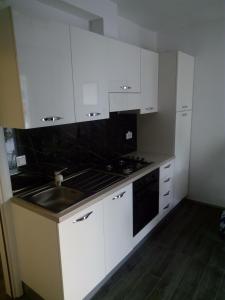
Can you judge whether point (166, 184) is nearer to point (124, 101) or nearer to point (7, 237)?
point (124, 101)

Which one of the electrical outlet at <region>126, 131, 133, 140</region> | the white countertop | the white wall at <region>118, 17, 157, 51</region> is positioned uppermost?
the white wall at <region>118, 17, 157, 51</region>

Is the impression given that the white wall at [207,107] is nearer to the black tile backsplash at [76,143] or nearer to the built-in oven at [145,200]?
the black tile backsplash at [76,143]

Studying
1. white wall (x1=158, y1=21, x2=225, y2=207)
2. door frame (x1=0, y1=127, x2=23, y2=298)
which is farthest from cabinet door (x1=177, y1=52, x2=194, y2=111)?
door frame (x1=0, y1=127, x2=23, y2=298)

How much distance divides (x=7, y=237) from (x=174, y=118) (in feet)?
7.10

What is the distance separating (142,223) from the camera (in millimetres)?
2373

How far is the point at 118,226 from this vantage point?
198 cm

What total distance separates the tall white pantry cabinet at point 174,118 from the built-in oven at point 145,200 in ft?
1.82

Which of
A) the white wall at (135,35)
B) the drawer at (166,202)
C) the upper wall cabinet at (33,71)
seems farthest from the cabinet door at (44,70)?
the drawer at (166,202)

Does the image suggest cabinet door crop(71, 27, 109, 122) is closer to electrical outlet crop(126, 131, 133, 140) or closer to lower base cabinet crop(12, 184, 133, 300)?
lower base cabinet crop(12, 184, 133, 300)

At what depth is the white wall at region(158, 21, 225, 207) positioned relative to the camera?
2.86m

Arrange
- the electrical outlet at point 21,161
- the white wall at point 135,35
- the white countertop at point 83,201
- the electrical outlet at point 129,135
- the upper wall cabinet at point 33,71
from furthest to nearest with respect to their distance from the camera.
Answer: the electrical outlet at point 129,135 < the white wall at point 135,35 < the electrical outlet at point 21,161 < the white countertop at point 83,201 < the upper wall cabinet at point 33,71

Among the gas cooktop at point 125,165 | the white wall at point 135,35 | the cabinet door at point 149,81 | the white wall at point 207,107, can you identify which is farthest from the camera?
the white wall at point 207,107

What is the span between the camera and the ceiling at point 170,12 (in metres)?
2.24

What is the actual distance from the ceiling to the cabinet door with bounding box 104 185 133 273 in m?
1.83
